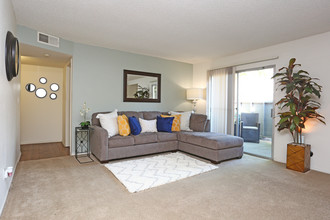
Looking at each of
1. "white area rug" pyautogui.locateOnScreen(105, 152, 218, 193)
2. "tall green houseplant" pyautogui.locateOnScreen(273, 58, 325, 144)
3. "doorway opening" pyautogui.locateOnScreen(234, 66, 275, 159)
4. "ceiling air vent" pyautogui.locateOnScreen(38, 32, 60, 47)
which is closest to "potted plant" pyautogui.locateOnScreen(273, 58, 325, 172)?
"tall green houseplant" pyautogui.locateOnScreen(273, 58, 325, 144)

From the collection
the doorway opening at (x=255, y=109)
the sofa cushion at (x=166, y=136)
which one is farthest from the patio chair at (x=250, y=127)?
the sofa cushion at (x=166, y=136)

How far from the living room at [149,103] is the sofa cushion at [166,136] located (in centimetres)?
113

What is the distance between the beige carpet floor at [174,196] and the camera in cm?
192

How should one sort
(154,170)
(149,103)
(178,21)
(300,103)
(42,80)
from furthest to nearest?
(42,80)
(149,103)
(300,103)
(154,170)
(178,21)

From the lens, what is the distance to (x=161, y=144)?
416cm

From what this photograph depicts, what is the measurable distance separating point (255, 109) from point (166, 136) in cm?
226

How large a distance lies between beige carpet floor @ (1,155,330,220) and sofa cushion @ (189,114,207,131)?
153 centimetres

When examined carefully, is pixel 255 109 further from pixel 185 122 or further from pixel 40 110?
pixel 40 110

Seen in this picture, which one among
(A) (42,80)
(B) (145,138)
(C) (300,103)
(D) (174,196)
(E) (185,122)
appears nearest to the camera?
(D) (174,196)

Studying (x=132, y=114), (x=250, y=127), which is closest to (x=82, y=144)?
(x=132, y=114)

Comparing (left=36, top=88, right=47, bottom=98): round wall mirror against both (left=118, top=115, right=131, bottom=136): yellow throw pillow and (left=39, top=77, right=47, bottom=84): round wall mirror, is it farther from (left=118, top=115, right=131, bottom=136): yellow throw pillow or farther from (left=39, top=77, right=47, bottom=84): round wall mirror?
(left=118, top=115, right=131, bottom=136): yellow throw pillow

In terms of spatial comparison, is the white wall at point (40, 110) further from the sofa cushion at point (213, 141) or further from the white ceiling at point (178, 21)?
the sofa cushion at point (213, 141)

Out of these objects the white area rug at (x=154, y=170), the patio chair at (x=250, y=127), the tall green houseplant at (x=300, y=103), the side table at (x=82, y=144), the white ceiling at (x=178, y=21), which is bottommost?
the white area rug at (x=154, y=170)

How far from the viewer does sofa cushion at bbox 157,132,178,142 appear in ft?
13.6
